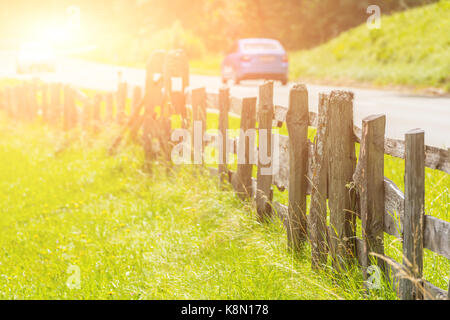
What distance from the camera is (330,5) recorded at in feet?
136

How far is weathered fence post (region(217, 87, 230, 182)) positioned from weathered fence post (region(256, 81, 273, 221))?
1051mm

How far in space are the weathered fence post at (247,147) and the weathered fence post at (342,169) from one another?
2061 mm

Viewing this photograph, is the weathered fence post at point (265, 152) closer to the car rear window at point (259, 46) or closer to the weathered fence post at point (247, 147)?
the weathered fence post at point (247, 147)

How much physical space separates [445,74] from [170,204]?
1260 cm

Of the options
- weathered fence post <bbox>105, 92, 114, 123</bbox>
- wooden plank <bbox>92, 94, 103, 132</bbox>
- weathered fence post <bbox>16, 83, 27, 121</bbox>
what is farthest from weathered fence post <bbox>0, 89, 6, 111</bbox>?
weathered fence post <bbox>105, 92, 114, 123</bbox>

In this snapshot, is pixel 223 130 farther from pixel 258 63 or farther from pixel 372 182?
pixel 258 63

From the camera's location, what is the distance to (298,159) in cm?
491

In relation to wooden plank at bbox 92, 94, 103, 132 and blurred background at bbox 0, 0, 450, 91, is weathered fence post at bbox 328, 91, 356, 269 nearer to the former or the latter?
wooden plank at bbox 92, 94, 103, 132

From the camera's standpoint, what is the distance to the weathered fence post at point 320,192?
14.3ft

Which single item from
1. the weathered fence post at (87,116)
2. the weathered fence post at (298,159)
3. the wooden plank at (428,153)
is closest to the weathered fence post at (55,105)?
the weathered fence post at (87,116)

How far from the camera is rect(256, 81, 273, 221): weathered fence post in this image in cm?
585

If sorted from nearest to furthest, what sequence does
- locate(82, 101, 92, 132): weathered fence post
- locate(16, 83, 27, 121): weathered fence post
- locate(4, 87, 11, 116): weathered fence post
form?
locate(82, 101, 92, 132): weathered fence post
locate(16, 83, 27, 121): weathered fence post
locate(4, 87, 11, 116): weathered fence post

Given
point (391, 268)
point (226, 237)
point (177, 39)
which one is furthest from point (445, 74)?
point (177, 39)
